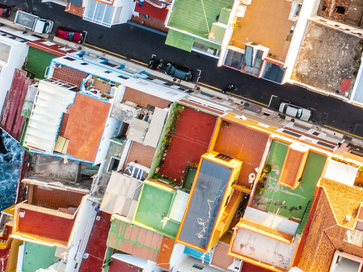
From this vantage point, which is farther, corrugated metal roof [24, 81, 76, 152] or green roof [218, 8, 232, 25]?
corrugated metal roof [24, 81, 76, 152]

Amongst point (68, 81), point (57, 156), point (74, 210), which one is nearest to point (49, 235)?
point (74, 210)

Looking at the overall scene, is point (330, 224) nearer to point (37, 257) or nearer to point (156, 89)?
point (156, 89)

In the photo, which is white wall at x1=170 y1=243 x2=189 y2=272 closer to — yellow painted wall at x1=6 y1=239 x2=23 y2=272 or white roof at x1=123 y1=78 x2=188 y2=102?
white roof at x1=123 y1=78 x2=188 y2=102

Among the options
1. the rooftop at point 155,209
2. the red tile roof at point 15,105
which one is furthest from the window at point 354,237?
the red tile roof at point 15,105

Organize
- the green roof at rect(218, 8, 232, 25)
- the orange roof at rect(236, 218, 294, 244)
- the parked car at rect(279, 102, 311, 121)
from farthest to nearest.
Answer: the parked car at rect(279, 102, 311, 121), the green roof at rect(218, 8, 232, 25), the orange roof at rect(236, 218, 294, 244)

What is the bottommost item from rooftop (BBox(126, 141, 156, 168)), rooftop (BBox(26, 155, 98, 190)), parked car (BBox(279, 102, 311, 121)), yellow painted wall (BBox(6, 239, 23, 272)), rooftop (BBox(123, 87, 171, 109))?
yellow painted wall (BBox(6, 239, 23, 272))

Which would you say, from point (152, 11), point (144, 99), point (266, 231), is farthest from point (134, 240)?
point (152, 11)

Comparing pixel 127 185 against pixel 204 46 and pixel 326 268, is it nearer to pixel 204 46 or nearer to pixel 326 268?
pixel 204 46

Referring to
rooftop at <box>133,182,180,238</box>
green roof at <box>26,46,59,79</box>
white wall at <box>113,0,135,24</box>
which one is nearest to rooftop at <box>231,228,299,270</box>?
rooftop at <box>133,182,180,238</box>
